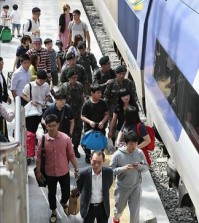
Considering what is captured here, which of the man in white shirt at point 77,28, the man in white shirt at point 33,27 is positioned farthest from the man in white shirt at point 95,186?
the man in white shirt at point 33,27

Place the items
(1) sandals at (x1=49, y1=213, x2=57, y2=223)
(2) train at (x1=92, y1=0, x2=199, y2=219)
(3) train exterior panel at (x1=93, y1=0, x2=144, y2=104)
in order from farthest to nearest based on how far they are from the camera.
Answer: (3) train exterior panel at (x1=93, y1=0, x2=144, y2=104) → (1) sandals at (x1=49, y1=213, x2=57, y2=223) → (2) train at (x1=92, y1=0, x2=199, y2=219)

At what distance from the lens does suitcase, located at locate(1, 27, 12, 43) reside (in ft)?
55.6

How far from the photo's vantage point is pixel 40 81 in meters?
8.31

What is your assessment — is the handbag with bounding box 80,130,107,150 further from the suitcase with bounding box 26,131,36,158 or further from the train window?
the train window

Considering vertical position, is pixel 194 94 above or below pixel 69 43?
above

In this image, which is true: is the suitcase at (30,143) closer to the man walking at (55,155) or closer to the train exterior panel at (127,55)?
the man walking at (55,155)

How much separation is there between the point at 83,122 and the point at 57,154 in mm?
2583

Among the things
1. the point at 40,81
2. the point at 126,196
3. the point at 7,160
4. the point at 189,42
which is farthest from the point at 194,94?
the point at 7,160

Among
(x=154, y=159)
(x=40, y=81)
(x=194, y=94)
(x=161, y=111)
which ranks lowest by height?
(x=154, y=159)

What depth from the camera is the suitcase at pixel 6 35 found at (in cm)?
1694

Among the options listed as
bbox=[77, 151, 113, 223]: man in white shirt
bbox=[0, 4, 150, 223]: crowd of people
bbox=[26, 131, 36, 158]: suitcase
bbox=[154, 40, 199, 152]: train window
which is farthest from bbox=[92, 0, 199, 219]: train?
bbox=[26, 131, 36, 158]: suitcase

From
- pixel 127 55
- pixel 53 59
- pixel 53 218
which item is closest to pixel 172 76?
pixel 53 218

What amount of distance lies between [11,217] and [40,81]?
514cm

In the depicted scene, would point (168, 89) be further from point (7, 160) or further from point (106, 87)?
point (7, 160)
